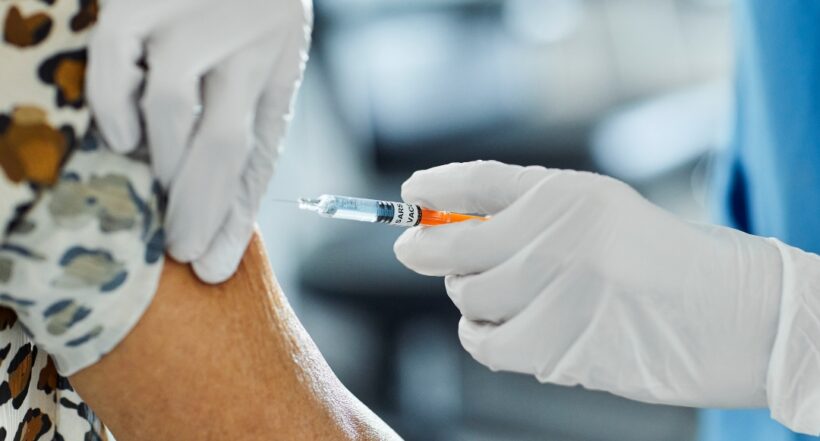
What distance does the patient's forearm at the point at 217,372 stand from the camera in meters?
0.89

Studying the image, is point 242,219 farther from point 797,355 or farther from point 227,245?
point 797,355

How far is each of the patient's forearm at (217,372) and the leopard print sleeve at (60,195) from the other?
6cm

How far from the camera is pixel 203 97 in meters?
0.85

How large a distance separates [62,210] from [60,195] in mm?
14

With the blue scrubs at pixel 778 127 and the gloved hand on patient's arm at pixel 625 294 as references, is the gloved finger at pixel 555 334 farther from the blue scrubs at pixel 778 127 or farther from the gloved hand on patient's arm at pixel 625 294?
the blue scrubs at pixel 778 127

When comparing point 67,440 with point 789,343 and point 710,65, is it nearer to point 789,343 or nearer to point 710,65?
point 789,343

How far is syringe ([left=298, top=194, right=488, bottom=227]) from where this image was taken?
1.03 m

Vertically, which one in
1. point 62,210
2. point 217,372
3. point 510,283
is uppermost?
point 62,210

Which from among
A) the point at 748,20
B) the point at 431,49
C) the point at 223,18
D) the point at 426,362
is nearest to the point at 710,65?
the point at 431,49

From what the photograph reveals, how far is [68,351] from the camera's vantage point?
833mm

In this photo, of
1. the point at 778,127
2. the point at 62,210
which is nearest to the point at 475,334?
the point at 62,210

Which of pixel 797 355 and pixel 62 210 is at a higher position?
pixel 62 210

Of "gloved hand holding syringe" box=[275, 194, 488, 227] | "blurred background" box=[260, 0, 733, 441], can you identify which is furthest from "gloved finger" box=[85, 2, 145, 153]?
"blurred background" box=[260, 0, 733, 441]

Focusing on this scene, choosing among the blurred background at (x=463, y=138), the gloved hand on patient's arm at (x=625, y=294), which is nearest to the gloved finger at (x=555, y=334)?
the gloved hand on patient's arm at (x=625, y=294)
